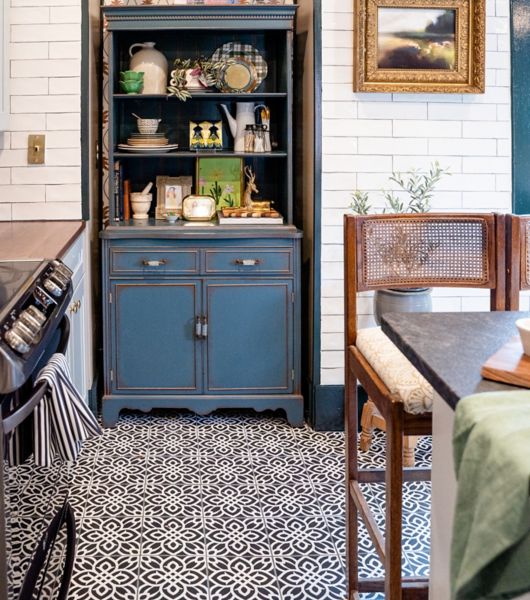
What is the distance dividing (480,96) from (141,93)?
1.56 m

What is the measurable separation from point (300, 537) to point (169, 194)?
2.05 metres

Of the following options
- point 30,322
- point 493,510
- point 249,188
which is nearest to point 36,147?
point 249,188

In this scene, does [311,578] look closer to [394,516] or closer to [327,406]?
[394,516]

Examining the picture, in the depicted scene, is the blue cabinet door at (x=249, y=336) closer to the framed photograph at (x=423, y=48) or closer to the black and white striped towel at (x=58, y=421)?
the framed photograph at (x=423, y=48)

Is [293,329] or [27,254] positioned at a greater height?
[27,254]

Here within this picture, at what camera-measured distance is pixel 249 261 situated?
3711 millimetres

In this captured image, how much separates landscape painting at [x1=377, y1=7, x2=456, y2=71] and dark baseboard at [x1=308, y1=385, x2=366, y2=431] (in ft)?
4.75

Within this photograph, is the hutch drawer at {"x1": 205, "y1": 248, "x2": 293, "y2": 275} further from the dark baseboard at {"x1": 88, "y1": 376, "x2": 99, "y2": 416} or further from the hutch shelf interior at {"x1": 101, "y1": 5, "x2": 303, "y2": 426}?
the dark baseboard at {"x1": 88, "y1": 376, "x2": 99, "y2": 416}

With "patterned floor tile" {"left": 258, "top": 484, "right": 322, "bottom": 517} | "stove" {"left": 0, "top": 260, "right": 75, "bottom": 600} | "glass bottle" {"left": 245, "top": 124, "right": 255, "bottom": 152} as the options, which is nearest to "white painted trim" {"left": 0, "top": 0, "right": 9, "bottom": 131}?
"glass bottle" {"left": 245, "top": 124, "right": 255, "bottom": 152}

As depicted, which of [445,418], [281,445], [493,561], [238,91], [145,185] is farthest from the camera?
[145,185]

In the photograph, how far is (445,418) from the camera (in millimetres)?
1327

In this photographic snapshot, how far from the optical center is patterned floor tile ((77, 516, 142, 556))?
8.52 ft

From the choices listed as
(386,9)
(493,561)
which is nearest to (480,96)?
(386,9)

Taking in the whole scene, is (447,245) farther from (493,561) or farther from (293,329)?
(293,329)
